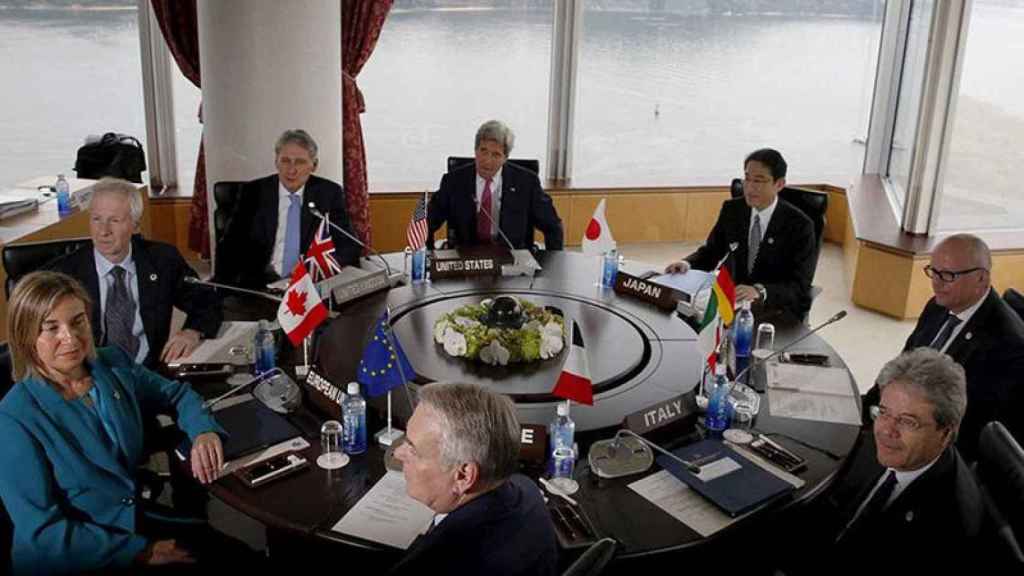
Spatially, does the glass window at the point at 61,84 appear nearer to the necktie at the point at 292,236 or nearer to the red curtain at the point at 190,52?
the red curtain at the point at 190,52

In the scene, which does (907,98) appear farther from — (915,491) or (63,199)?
(63,199)

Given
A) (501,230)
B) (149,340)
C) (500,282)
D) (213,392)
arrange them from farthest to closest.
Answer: (501,230) < (500,282) < (149,340) < (213,392)

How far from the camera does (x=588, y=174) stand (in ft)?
26.6

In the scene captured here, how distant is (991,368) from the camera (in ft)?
10.1

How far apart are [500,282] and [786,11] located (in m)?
5.60

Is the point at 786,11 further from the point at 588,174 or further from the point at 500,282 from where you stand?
the point at 500,282

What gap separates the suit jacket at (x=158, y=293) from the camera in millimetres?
3352

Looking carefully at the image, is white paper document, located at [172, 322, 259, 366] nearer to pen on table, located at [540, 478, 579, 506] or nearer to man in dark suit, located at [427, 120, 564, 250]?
pen on table, located at [540, 478, 579, 506]

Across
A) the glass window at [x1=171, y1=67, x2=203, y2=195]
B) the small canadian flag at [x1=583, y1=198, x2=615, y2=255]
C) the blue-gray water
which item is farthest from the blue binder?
the glass window at [x1=171, y1=67, x2=203, y2=195]

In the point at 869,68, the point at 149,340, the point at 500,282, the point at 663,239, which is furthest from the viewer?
the point at 869,68

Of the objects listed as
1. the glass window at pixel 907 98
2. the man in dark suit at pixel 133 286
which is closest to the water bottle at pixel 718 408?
the man in dark suit at pixel 133 286

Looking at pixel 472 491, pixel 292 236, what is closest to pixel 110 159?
pixel 292 236

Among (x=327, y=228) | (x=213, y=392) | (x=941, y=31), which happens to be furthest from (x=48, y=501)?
(x=941, y=31)

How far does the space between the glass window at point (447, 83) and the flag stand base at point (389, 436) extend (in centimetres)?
508
